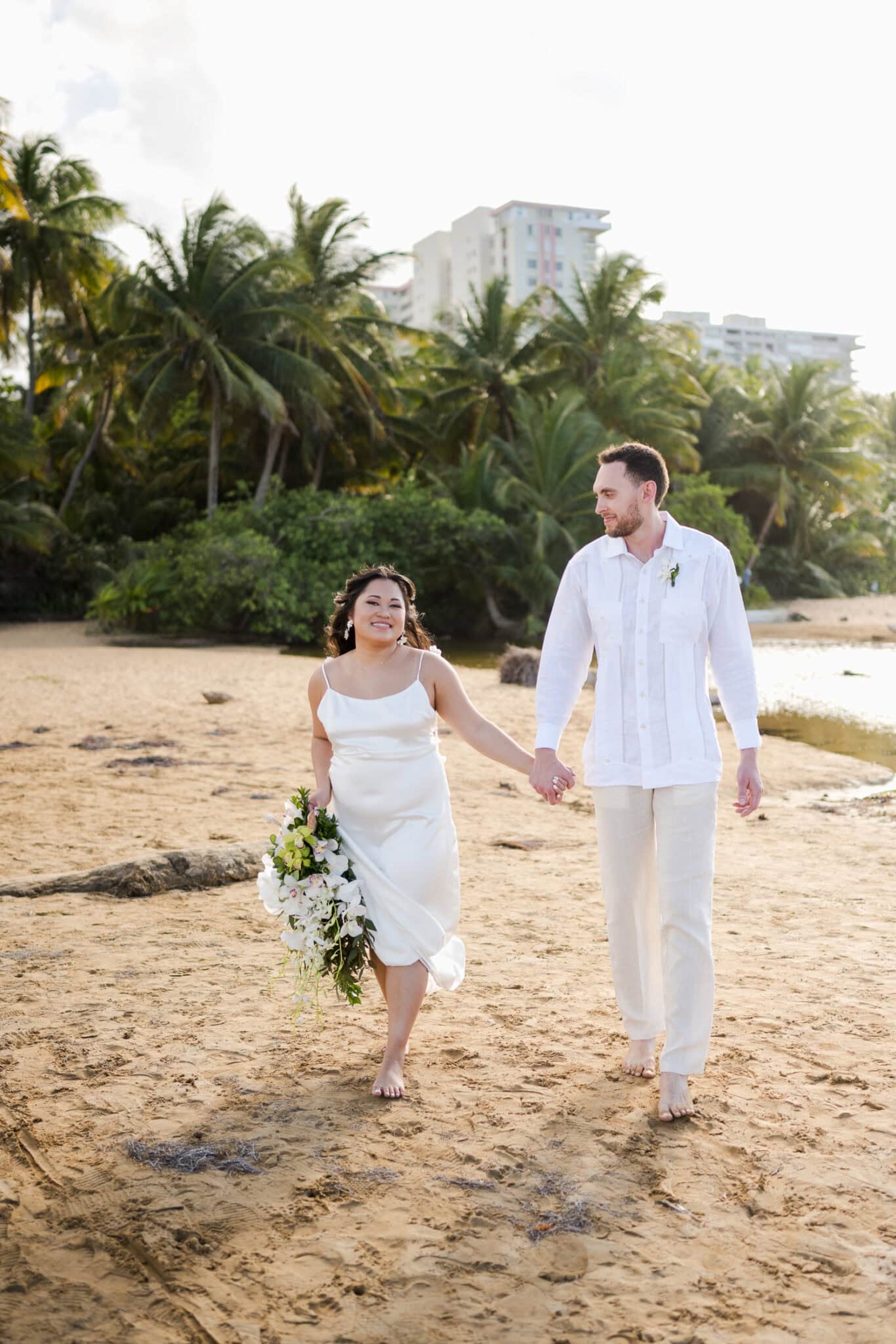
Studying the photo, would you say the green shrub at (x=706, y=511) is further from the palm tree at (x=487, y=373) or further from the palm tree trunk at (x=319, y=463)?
the palm tree trunk at (x=319, y=463)

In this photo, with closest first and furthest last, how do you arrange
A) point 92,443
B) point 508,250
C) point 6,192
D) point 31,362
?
1. point 6,192
2. point 92,443
3. point 31,362
4. point 508,250

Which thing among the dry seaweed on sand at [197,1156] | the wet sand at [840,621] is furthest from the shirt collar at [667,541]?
the wet sand at [840,621]

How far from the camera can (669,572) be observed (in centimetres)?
346

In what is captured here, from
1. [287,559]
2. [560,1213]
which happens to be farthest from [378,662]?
[287,559]

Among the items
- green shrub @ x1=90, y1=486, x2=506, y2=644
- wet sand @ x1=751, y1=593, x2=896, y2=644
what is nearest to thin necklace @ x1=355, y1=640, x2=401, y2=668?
green shrub @ x1=90, y1=486, x2=506, y2=644

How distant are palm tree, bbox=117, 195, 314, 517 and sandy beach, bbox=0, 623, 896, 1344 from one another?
19.7 metres

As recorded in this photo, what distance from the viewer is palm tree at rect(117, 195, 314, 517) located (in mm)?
24766

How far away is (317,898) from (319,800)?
1.09 feet

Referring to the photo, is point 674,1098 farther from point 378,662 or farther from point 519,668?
point 519,668

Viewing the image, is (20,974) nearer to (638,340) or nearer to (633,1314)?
(633,1314)

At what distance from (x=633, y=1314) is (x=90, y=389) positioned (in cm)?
2771

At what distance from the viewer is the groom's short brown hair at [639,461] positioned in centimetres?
350

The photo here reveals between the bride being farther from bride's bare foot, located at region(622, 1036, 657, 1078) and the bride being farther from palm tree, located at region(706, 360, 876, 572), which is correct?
palm tree, located at region(706, 360, 876, 572)

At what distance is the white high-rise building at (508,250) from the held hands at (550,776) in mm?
99617
